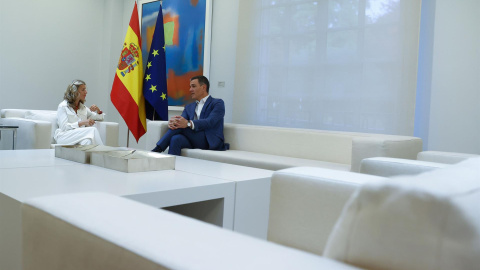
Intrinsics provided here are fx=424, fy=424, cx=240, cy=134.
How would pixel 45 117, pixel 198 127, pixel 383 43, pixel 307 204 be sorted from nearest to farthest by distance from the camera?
pixel 307 204 → pixel 383 43 → pixel 198 127 → pixel 45 117

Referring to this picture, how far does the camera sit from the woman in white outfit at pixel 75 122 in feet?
15.8

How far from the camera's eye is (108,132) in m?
5.14

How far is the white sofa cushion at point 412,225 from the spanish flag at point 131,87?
4.61m

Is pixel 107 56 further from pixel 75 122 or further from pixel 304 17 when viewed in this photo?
pixel 304 17

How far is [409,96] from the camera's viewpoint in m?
4.25

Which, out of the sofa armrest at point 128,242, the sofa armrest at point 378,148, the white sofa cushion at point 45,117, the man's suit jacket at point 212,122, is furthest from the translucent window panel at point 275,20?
the sofa armrest at point 128,242

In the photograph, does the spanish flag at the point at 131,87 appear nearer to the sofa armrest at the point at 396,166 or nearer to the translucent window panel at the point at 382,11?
the translucent window panel at the point at 382,11

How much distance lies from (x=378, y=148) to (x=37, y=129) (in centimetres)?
353

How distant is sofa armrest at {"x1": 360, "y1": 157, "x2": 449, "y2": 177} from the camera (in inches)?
68.2

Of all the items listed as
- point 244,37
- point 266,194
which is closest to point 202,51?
point 244,37

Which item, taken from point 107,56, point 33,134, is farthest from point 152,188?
point 107,56

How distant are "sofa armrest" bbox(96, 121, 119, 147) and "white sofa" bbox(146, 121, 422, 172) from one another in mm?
521

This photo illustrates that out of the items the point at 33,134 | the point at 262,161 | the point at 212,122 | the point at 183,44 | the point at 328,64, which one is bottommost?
the point at 262,161

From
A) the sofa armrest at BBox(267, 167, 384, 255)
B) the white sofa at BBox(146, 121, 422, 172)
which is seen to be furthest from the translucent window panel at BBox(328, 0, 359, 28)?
the sofa armrest at BBox(267, 167, 384, 255)
